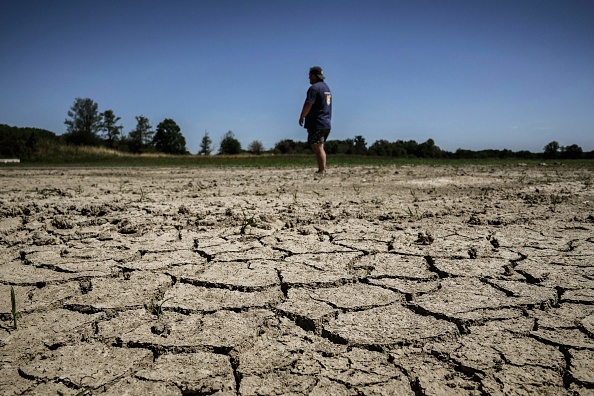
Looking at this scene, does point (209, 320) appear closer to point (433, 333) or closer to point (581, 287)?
point (433, 333)

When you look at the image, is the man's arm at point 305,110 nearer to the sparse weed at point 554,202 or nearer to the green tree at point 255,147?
the sparse weed at point 554,202

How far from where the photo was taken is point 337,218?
10.3 ft

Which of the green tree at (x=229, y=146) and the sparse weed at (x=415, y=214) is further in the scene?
the green tree at (x=229, y=146)

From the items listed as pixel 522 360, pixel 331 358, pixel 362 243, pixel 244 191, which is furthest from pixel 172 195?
pixel 522 360

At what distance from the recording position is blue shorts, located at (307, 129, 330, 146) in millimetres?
6543

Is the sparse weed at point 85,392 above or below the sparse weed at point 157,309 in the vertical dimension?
below

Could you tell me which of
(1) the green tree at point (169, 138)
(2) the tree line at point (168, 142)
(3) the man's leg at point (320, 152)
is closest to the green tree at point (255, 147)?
(2) the tree line at point (168, 142)

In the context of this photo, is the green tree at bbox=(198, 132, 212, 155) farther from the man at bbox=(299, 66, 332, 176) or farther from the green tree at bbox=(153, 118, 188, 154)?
the man at bbox=(299, 66, 332, 176)

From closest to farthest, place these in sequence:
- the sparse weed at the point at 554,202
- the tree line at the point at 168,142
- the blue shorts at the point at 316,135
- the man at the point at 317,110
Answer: the sparse weed at the point at 554,202 < the man at the point at 317,110 < the blue shorts at the point at 316,135 < the tree line at the point at 168,142

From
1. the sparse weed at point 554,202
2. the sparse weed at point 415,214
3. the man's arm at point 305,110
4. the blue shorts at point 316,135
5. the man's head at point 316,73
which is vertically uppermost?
the man's head at point 316,73

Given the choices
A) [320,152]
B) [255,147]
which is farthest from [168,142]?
[320,152]

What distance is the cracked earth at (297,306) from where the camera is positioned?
3.45 ft

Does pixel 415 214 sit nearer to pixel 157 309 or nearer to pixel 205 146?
pixel 157 309

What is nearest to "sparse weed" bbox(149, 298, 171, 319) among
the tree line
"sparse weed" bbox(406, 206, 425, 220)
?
"sparse weed" bbox(406, 206, 425, 220)
